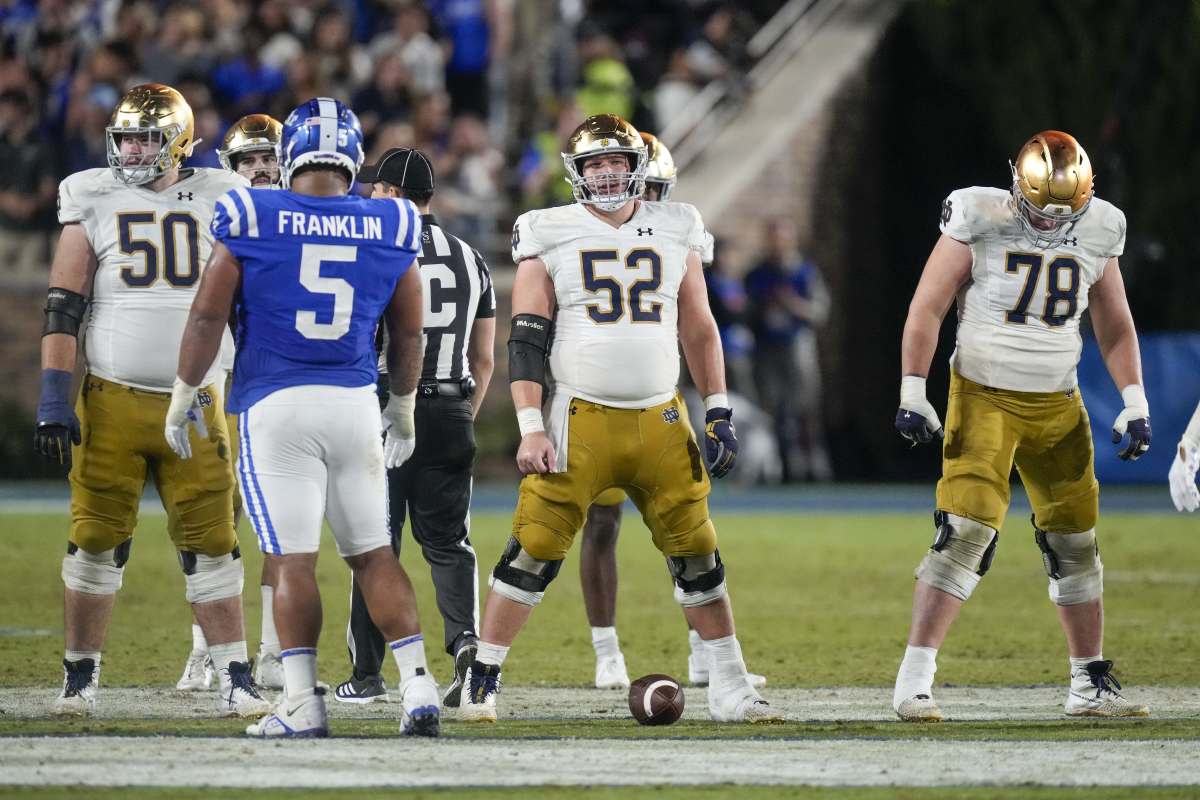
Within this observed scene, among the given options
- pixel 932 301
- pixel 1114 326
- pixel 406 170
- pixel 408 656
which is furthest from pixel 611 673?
pixel 1114 326

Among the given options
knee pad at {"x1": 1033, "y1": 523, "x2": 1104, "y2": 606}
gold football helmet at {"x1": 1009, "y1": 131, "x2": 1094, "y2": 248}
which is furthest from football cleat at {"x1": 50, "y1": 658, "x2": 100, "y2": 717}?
gold football helmet at {"x1": 1009, "y1": 131, "x2": 1094, "y2": 248}

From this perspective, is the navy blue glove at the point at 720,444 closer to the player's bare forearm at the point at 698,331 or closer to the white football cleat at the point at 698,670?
the player's bare forearm at the point at 698,331

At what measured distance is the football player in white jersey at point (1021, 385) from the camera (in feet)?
23.3

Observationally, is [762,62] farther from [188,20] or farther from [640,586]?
[640,586]

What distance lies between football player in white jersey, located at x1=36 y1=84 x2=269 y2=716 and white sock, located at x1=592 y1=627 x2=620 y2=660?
169 centimetres

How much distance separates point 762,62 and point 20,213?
7.42 meters

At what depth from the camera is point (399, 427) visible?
6.79 m

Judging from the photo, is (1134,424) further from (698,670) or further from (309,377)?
(309,377)

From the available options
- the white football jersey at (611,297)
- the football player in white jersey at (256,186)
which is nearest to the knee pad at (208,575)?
the football player in white jersey at (256,186)

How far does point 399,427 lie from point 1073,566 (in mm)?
2480

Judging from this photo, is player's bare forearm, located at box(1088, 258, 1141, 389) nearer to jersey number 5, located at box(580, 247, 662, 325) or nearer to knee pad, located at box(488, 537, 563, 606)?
jersey number 5, located at box(580, 247, 662, 325)

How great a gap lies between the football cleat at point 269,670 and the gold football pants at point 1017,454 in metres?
2.66

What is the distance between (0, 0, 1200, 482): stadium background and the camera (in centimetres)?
1759

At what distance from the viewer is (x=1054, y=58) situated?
19.1 metres
